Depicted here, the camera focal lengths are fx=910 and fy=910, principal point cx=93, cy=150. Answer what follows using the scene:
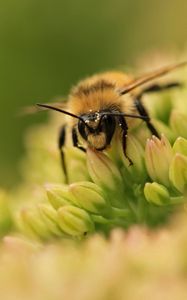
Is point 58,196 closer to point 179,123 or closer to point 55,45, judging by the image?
point 179,123

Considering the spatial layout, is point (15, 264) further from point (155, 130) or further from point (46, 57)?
point (46, 57)

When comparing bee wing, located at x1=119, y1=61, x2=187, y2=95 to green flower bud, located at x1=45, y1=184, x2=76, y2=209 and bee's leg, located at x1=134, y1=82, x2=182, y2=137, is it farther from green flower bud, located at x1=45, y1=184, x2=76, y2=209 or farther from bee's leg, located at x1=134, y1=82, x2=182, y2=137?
green flower bud, located at x1=45, y1=184, x2=76, y2=209

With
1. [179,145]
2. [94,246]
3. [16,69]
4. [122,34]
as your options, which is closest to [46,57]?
[16,69]

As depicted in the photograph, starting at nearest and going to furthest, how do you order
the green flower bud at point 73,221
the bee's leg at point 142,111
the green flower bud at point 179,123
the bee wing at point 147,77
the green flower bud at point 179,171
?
the green flower bud at point 179,171
the green flower bud at point 73,221
the green flower bud at point 179,123
the bee's leg at point 142,111
the bee wing at point 147,77

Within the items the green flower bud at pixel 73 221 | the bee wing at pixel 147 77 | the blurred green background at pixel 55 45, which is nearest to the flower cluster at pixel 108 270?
the green flower bud at pixel 73 221

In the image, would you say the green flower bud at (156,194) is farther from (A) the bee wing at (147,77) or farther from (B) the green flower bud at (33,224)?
(A) the bee wing at (147,77)

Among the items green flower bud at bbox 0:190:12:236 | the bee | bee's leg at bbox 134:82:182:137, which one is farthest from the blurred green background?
the bee
